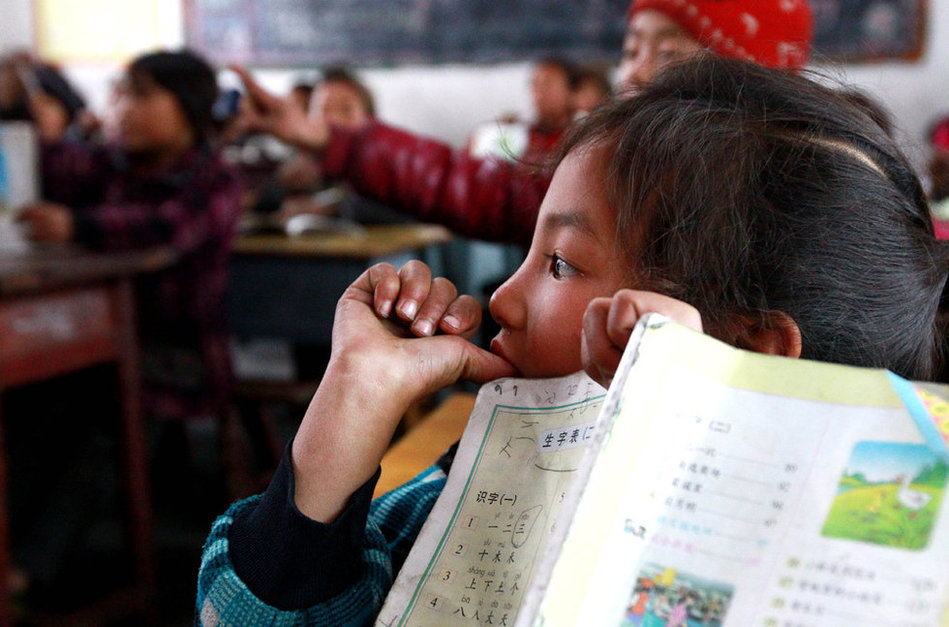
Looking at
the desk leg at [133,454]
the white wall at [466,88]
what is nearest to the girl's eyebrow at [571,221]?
the desk leg at [133,454]

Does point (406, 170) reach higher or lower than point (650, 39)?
lower

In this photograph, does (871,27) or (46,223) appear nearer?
(46,223)

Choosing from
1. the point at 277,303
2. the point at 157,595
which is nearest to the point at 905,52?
the point at 277,303

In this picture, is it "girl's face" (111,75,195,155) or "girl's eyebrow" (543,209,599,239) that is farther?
"girl's face" (111,75,195,155)

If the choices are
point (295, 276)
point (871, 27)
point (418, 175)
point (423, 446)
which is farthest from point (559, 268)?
point (871, 27)

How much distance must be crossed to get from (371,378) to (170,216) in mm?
1818

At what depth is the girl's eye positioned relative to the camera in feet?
1.86

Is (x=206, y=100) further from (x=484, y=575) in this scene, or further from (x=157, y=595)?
(x=484, y=575)

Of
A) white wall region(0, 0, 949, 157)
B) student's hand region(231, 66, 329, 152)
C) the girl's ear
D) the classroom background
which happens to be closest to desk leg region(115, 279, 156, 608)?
the classroom background

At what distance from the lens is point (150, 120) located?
2.48 meters

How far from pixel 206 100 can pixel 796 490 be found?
8.23ft

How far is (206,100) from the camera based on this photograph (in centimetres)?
254

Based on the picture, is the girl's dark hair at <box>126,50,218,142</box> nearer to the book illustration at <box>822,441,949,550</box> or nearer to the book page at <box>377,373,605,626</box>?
the book page at <box>377,373,605,626</box>

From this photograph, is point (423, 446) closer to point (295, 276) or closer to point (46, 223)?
point (46, 223)
